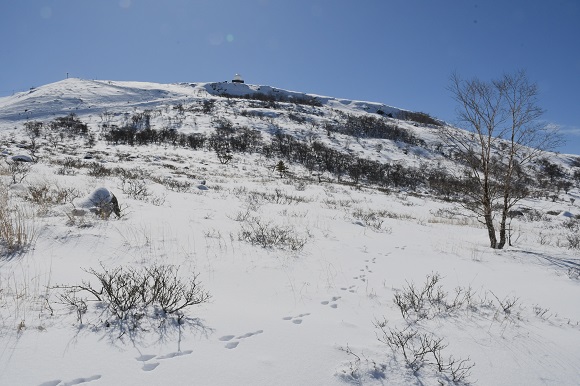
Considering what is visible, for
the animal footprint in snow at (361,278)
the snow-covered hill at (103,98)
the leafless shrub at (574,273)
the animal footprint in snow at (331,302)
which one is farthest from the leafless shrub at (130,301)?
the snow-covered hill at (103,98)

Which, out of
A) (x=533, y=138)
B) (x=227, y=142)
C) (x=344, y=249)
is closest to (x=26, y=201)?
(x=344, y=249)

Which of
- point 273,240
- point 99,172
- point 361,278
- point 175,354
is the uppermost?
point 99,172

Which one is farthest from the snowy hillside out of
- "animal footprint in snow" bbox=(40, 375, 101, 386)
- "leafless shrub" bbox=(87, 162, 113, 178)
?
"leafless shrub" bbox=(87, 162, 113, 178)

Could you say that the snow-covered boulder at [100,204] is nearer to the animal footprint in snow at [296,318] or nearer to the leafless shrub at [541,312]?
the animal footprint in snow at [296,318]

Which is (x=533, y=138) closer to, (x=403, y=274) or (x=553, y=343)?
(x=403, y=274)

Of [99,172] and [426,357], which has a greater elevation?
[99,172]

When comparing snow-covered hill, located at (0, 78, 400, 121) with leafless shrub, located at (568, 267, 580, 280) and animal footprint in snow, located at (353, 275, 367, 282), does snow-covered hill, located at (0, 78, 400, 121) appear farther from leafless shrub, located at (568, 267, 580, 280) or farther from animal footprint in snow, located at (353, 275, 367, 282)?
leafless shrub, located at (568, 267, 580, 280)

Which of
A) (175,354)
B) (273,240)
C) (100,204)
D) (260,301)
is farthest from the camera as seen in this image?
(100,204)

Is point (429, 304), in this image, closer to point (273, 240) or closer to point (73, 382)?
point (273, 240)

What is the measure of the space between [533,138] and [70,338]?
455 inches

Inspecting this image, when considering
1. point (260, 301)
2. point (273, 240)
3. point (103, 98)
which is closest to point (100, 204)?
point (273, 240)

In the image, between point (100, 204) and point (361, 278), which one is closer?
point (361, 278)

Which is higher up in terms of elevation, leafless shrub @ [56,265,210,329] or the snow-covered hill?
the snow-covered hill

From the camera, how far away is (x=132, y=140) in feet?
159
